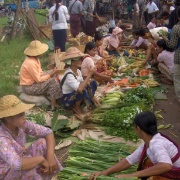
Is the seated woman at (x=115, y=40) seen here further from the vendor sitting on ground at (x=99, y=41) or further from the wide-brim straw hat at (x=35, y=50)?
the wide-brim straw hat at (x=35, y=50)

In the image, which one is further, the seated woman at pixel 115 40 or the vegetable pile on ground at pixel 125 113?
the seated woman at pixel 115 40

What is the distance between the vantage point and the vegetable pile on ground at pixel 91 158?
3480mm

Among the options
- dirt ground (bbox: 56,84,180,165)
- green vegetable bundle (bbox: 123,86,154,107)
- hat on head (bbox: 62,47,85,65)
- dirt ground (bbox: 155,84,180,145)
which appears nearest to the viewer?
dirt ground (bbox: 56,84,180,165)

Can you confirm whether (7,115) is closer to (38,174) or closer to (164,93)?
(38,174)

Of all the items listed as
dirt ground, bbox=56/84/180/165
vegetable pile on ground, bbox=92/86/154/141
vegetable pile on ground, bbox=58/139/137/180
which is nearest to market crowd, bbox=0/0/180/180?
vegetable pile on ground, bbox=58/139/137/180

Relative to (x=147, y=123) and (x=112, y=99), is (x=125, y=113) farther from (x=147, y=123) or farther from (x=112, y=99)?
(x=147, y=123)

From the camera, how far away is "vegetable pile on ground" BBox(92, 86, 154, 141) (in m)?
4.89

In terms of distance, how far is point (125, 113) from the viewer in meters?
5.06

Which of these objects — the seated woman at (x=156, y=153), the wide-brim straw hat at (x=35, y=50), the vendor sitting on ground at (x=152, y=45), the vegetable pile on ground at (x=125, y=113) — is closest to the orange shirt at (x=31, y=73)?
the wide-brim straw hat at (x=35, y=50)

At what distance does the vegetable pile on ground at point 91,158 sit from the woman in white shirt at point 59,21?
5.90 metres

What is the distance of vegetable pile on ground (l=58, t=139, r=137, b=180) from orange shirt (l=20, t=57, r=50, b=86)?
7.25 feet

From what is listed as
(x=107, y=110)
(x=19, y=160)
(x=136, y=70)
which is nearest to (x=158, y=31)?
(x=136, y=70)

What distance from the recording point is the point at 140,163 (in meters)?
3.21

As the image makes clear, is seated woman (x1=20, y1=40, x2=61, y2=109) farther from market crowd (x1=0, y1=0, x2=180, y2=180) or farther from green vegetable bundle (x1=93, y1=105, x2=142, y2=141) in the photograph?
green vegetable bundle (x1=93, y1=105, x2=142, y2=141)
